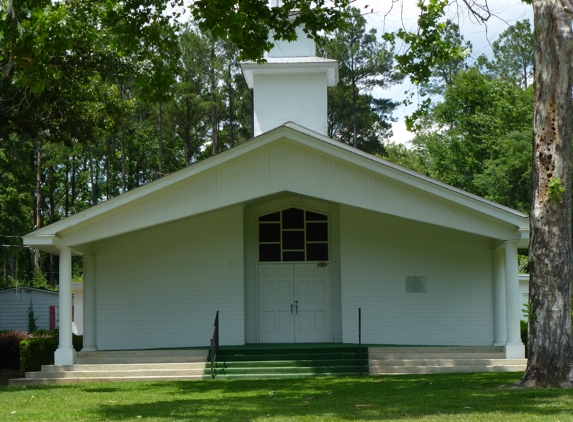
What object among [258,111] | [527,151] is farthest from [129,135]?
[258,111]

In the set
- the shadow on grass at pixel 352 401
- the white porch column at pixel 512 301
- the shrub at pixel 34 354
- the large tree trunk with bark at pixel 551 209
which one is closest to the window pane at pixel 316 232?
the white porch column at pixel 512 301

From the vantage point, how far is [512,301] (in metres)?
17.1

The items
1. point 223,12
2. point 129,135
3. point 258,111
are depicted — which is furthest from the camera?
point 129,135

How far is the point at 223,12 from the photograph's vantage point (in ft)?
49.0

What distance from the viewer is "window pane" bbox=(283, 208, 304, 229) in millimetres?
20047

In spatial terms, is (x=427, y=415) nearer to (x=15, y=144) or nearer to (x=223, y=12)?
(x=223, y=12)

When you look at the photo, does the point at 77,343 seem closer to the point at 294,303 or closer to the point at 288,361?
the point at 294,303

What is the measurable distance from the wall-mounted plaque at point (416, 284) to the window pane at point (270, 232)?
11.1 feet

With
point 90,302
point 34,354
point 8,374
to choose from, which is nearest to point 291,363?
point 90,302

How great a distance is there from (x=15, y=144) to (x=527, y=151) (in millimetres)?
22852

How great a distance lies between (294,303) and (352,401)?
28.7 ft

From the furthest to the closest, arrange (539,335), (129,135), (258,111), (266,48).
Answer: (129,135) → (258,111) → (266,48) → (539,335)

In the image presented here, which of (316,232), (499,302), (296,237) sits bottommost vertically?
(499,302)

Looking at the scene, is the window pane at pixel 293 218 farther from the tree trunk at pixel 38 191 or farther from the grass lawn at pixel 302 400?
the tree trunk at pixel 38 191
